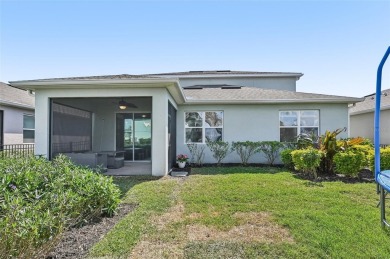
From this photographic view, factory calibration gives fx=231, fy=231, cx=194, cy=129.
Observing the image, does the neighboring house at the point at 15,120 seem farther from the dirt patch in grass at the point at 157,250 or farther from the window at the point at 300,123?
the window at the point at 300,123

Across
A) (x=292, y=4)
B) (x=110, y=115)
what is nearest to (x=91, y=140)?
(x=110, y=115)

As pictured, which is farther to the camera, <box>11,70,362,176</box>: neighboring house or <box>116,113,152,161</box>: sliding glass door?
<box>116,113,152,161</box>: sliding glass door

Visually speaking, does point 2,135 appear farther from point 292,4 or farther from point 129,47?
point 292,4

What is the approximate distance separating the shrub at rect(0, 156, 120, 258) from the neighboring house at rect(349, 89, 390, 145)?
13825 millimetres

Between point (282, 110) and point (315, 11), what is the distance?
4277 millimetres

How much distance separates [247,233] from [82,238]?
2386mm

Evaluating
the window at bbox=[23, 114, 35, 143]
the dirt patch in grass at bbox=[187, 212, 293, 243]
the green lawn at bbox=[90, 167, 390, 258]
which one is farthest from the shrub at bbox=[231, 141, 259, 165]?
the window at bbox=[23, 114, 35, 143]

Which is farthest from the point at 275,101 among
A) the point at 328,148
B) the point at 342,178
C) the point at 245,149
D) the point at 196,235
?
the point at 196,235

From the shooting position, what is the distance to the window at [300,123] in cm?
1094

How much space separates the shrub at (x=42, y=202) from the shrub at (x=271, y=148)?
24.8ft

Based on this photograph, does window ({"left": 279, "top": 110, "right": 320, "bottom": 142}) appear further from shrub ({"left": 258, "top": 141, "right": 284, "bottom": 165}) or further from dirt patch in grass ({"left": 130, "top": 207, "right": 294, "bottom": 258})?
dirt patch in grass ({"left": 130, "top": 207, "right": 294, "bottom": 258})

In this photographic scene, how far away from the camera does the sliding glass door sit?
12.3 meters

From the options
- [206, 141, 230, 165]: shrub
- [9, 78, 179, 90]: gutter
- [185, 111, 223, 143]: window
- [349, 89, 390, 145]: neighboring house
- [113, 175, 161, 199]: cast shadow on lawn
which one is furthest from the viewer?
[349, 89, 390, 145]: neighboring house

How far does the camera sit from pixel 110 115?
12203 millimetres
